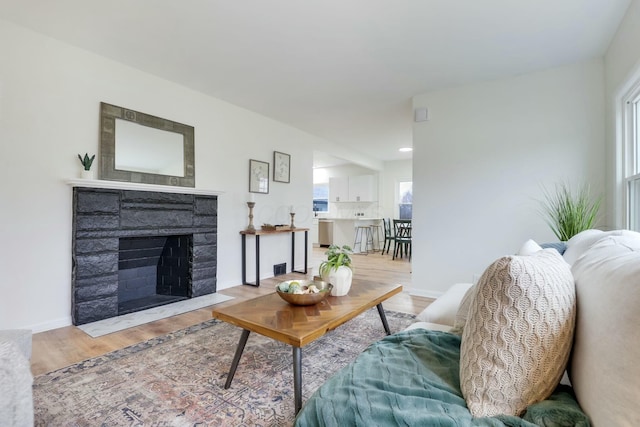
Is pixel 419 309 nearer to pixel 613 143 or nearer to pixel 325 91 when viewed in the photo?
pixel 613 143

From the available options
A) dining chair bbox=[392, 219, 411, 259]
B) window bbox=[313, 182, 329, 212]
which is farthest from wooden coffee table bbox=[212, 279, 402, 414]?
window bbox=[313, 182, 329, 212]

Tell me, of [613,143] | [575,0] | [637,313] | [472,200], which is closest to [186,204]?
[472,200]

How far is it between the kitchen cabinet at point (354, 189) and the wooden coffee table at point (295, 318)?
6029 mm

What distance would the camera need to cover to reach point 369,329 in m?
2.50

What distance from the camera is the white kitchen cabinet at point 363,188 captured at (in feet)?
→ 26.1

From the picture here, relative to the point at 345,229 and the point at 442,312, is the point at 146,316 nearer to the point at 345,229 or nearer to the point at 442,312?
the point at 442,312

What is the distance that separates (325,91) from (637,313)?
11.1 ft

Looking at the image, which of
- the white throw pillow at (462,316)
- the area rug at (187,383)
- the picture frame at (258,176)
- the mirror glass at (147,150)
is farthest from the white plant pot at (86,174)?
the white throw pillow at (462,316)

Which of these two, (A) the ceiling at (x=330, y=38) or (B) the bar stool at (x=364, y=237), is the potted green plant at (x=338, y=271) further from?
(B) the bar stool at (x=364, y=237)

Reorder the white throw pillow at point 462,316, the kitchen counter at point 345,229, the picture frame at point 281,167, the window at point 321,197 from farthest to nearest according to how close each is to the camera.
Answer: the window at point 321,197 → the kitchen counter at point 345,229 → the picture frame at point 281,167 → the white throw pillow at point 462,316

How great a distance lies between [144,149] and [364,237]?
5.67 m

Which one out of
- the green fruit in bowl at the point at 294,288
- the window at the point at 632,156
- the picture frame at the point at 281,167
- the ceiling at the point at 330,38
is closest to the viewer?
the green fruit in bowl at the point at 294,288

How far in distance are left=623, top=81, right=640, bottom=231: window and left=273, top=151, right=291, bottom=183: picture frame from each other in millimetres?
3783

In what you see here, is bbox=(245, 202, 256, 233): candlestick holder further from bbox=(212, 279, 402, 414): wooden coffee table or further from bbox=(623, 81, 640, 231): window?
bbox=(623, 81, 640, 231): window
